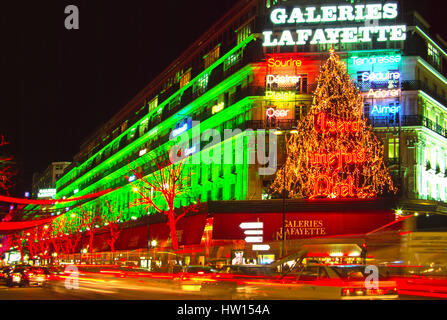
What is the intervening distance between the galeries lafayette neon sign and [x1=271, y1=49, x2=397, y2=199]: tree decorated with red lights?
3.35m

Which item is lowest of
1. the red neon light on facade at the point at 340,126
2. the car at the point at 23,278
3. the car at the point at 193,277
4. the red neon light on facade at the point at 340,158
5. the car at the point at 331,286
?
the car at the point at 23,278

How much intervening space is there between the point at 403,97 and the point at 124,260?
984 inches

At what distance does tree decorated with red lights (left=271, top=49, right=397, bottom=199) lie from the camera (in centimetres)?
4450

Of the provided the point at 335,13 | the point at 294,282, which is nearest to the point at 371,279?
the point at 294,282

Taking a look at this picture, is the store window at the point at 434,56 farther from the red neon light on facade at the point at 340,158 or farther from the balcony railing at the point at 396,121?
the red neon light on facade at the point at 340,158

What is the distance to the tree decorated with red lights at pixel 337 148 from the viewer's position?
4450 cm

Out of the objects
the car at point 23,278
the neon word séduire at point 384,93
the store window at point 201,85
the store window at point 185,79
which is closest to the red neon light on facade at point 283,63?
the neon word séduire at point 384,93

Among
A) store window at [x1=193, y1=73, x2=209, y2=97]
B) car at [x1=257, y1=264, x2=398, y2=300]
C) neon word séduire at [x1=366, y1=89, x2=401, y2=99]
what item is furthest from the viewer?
store window at [x1=193, y1=73, x2=209, y2=97]

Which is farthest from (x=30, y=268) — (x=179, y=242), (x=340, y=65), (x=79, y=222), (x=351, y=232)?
(x=79, y=222)

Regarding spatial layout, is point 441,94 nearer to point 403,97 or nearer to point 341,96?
point 403,97

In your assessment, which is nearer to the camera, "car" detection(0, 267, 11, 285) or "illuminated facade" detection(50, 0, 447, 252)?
"car" detection(0, 267, 11, 285)

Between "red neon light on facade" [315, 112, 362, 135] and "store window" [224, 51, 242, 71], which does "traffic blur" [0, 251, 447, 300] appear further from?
"store window" [224, 51, 242, 71]

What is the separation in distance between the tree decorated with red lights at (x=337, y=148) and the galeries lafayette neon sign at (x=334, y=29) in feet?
11.0

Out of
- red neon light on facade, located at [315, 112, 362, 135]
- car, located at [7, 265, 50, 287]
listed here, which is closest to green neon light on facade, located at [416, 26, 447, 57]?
red neon light on facade, located at [315, 112, 362, 135]
